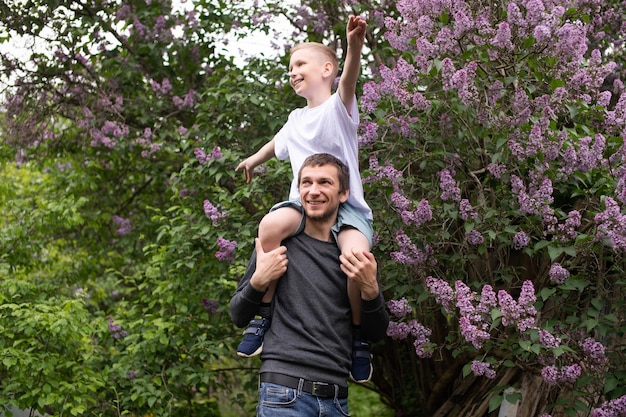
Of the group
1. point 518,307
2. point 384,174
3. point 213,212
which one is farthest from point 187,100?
point 518,307

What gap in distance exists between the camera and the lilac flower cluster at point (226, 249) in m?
4.50

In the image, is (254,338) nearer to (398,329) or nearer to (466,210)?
(398,329)

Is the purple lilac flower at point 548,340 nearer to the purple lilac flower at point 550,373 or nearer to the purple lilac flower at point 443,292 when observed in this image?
the purple lilac flower at point 550,373

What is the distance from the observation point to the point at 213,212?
4617mm

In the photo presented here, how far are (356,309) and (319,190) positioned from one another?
16.9 inches

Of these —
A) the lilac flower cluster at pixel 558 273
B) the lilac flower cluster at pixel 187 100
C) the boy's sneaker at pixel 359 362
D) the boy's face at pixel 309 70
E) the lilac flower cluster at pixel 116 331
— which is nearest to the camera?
the boy's sneaker at pixel 359 362

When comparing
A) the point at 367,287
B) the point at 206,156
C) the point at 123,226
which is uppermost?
the point at 206,156

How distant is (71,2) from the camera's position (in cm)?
602

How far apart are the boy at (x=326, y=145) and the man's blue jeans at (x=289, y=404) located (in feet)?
0.59

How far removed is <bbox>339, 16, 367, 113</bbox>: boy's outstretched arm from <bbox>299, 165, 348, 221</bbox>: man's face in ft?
0.97

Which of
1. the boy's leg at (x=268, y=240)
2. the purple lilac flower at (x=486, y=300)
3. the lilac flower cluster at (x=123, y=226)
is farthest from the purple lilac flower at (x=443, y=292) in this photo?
the lilac flower cluster at (x=123, y=226)

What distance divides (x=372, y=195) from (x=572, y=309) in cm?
105

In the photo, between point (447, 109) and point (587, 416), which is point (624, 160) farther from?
point (587, 416)

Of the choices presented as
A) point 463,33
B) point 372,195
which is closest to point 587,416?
point 372,195
